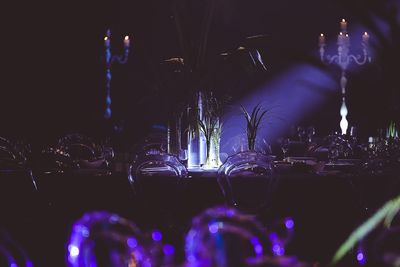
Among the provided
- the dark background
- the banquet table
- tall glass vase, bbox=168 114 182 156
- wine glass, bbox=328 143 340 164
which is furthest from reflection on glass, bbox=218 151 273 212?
the dark background

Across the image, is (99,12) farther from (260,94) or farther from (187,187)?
(187,187)

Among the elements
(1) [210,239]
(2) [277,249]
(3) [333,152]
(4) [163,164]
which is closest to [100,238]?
(1) [210,239]

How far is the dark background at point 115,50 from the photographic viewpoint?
838 centimetres

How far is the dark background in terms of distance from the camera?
8.38 m

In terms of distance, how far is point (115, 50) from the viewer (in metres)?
9.34

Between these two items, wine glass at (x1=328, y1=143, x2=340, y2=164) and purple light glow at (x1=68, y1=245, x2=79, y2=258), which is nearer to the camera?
purple light glow at (x1=68, y1=245, x2=79, y2=258)

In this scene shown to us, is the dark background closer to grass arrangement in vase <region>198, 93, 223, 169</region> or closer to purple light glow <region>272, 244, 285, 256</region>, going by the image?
grass arrangement in vase <region>198, 93, 223, 169</region>

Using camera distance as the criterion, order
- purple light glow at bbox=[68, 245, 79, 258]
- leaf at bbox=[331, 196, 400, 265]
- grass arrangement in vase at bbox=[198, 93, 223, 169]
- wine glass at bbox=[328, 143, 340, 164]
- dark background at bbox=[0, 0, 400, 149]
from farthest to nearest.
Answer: dark background at bbox=[0, 0, 400, 149] → wine glass at bbox=[328, 143, 340, 164] → grass arrangement in vase at bbox=[198, 93, 223, 169] → leaf at bbox=[331, 196, 400, 265] → purple light glow at bbox=[68, 245, 79, 258]

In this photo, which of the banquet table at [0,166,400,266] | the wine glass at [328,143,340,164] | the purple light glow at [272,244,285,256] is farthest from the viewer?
the wine glass at [328,143,340,164]

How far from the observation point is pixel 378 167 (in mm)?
3076

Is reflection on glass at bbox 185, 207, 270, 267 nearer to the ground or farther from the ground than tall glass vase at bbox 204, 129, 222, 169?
nearer to the ground

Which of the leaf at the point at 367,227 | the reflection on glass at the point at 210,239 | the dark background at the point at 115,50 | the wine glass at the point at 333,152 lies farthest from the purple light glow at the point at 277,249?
the dark background at the point at 115,50

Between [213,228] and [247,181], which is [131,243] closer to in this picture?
[213,228]

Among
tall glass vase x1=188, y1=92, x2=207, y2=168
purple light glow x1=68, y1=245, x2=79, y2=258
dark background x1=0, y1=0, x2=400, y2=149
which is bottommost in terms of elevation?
purple light glow x1=68, y1=245, x2=79, y2=258
